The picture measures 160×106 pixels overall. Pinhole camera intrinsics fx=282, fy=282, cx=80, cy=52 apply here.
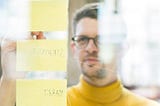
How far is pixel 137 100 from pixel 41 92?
0.32 meters

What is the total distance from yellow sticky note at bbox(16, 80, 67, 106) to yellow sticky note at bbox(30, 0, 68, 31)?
0.18 meters

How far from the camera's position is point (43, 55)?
3.09 feet

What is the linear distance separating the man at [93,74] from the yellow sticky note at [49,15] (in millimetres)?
47

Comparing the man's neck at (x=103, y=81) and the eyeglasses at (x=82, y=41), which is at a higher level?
the eyeglasses at (x=82, y=41)

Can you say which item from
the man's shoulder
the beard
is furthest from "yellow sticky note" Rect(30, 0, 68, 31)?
the man's shoulder

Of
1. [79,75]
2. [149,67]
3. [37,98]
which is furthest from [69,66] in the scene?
[149,67]

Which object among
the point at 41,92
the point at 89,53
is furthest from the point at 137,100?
the point at 41,92

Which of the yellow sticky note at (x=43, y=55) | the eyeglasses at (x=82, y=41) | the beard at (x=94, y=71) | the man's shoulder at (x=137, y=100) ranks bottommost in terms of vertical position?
the man's shoulder at (x=137, y=100)

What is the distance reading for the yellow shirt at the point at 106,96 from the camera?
35.5 inches

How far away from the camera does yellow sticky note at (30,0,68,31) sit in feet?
3.07

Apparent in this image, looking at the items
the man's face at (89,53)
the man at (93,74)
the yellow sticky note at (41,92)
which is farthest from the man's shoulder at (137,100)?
the yellow sticky note at (41,92)

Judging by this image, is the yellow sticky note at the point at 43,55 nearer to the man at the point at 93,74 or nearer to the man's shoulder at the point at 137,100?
the man at the point at 93,74

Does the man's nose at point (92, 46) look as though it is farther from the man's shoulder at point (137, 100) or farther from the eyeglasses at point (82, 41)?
the man's shoulder at point (137, 100)

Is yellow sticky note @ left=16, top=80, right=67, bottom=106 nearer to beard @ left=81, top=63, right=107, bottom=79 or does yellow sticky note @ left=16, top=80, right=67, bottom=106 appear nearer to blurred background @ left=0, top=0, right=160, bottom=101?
beard @ left=81, top=63, right=107, bottom=79
